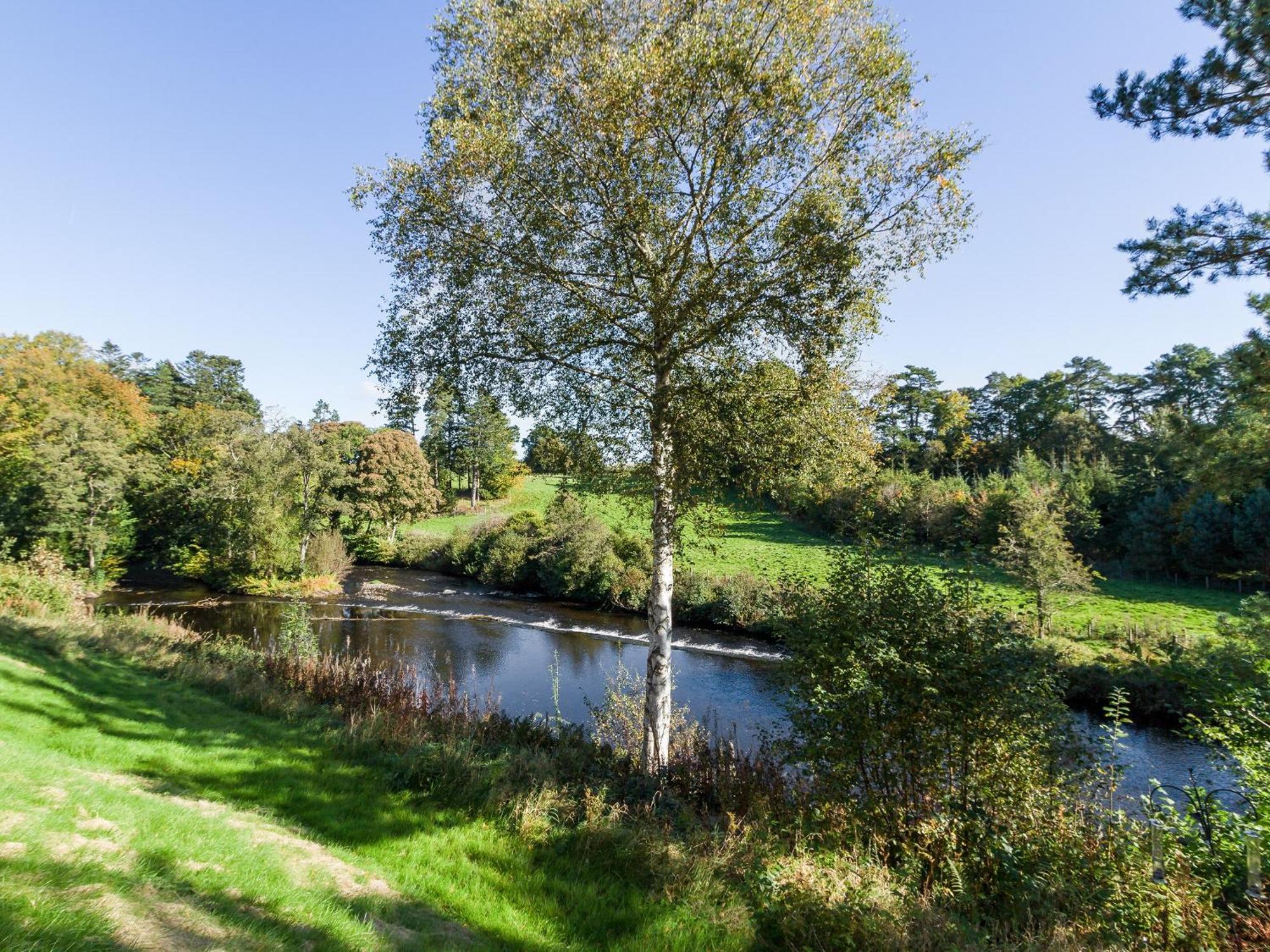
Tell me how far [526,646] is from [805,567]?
14.0 metres

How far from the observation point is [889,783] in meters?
6.05

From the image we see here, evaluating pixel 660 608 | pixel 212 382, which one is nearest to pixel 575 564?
pixel 660 608

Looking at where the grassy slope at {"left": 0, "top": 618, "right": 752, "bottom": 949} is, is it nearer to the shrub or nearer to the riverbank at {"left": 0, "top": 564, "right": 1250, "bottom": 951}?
the riverbank at {"left": 0, "top": 564, "right": 1250, "bottom": 951}

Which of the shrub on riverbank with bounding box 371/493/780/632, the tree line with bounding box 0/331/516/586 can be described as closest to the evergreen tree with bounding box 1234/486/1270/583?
the shrub on riverbank with bounding box 371/493/780/632

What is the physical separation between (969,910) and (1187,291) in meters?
8.08

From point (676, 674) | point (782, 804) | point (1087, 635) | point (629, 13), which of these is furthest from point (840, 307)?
point (1087, 635)

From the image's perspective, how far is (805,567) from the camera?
28.2 meters

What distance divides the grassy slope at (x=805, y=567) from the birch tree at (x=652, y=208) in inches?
87.9

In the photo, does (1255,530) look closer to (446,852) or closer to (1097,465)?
(1097,465)

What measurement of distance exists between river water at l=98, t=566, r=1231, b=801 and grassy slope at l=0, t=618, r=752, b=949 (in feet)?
16.7

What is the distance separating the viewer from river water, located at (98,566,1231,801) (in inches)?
581

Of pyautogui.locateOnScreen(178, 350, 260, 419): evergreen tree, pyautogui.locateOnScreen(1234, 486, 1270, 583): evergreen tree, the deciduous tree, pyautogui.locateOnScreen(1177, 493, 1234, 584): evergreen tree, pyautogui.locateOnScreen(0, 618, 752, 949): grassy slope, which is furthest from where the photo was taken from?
pyautogui.locateOnScreen(178, 350, 260, 419): evergreen tree

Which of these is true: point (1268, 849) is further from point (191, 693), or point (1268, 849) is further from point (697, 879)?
point (191, 693)

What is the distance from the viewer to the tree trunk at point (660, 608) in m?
8.38
